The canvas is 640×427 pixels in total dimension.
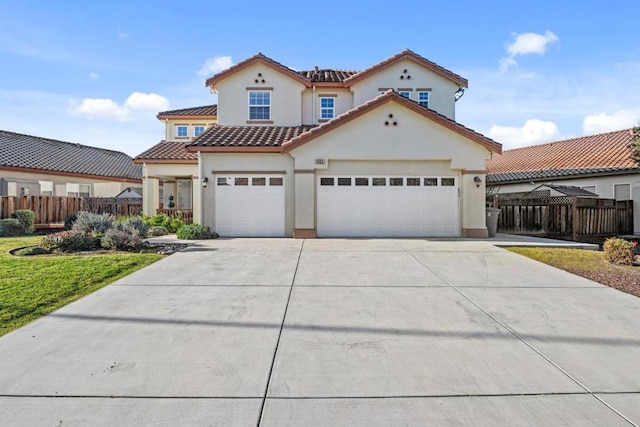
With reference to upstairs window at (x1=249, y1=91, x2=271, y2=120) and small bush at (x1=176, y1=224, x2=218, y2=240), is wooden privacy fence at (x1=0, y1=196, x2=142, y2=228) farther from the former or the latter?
upstairs window at (x1=249, y1=91, x2=271, y2=120)

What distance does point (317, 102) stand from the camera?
18.2 metres

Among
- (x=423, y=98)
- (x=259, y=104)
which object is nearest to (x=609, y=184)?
(x=423, y=98)

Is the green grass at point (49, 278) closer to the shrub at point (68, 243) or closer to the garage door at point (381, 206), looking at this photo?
the shrub at point (68, 243)

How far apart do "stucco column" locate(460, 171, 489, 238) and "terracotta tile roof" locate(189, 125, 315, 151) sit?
7268 millimetres

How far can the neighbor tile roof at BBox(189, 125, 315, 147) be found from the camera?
48.9 feet

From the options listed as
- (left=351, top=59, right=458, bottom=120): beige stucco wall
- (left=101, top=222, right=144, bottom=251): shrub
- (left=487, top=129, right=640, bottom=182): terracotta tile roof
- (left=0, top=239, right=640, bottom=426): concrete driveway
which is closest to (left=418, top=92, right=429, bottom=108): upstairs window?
(left=351, top=59, right=458, bottom=120): beige stucco wall

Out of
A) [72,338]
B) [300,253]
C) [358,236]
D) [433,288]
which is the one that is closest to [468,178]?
[358,236]

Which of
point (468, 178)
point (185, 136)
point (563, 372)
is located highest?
point (185, 136)

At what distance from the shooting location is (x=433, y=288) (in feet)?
23.1

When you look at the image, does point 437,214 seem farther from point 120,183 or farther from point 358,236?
point 120,183

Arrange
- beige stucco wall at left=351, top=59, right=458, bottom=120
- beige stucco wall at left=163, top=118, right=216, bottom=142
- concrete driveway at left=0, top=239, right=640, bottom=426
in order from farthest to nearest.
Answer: beige stucco wall at left=163, top=118, right=216, bottom=142
beige stucco wall at left=351, top=59, right=458, bottom=120
concrete driveway at left=0, top=239, right=640, bottom=426

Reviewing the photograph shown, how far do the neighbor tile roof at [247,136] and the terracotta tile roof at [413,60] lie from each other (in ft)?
10.6

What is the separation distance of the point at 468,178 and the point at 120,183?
24.8 metres

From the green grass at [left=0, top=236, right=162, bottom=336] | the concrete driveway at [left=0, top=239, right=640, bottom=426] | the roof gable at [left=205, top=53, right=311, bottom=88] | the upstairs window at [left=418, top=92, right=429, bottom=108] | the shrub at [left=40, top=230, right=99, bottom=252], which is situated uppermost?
the roof gable at [left=205, top=53, right=311, bottom=88]
